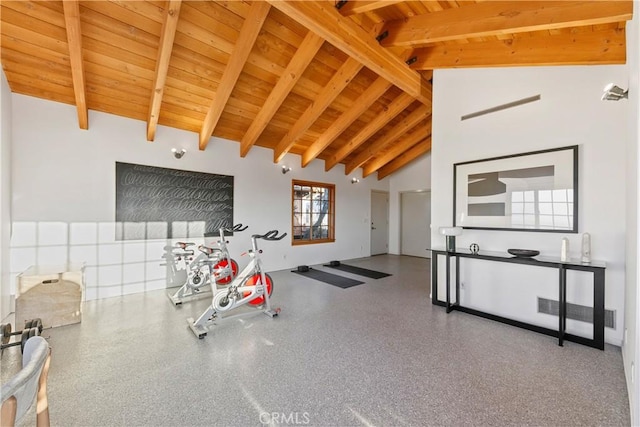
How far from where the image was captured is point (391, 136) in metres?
5.86

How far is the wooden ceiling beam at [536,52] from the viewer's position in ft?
8.31

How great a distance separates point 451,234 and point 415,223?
182 inches

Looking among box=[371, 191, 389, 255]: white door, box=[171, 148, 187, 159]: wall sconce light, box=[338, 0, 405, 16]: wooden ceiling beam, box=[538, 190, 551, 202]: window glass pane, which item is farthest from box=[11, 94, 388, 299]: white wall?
box=[538, 190, 551, 202]: window glass pane

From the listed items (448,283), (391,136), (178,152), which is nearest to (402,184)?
(391,136)

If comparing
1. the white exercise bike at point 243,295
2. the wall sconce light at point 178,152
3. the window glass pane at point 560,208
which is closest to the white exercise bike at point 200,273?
the white exercise bike at point 243,295

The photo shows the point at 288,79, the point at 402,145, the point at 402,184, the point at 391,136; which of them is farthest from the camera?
the point at 402,184

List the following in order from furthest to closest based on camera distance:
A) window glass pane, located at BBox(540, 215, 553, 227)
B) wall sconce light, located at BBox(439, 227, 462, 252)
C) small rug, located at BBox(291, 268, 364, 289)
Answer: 1. small rug, located at BBox(291, 268, 364, 289)
2. wall sconce light, located at BBox(439, 227, 462, 252)
3. window glass pane, located at BBox(540, 215, 553, 227)

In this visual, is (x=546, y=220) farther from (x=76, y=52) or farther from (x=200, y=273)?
(x=76, y=52)

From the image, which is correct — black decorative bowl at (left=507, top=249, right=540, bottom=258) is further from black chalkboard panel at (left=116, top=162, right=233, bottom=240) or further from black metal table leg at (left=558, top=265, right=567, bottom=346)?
black chalkboard panel at (left=116, top=162, right=233, bottom=240)

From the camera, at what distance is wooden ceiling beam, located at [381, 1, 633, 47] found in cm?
214

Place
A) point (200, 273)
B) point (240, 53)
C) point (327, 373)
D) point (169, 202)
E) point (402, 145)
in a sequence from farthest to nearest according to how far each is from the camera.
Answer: point (402, 145) → point (169, 202) → point (200, 273) → point (240, 53) → point (327, 373)

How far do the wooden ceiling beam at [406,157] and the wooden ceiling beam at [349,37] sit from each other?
307 cm

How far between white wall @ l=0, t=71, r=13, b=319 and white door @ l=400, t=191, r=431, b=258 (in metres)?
8.11

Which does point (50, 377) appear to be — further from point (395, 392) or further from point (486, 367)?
point (486, 367)
